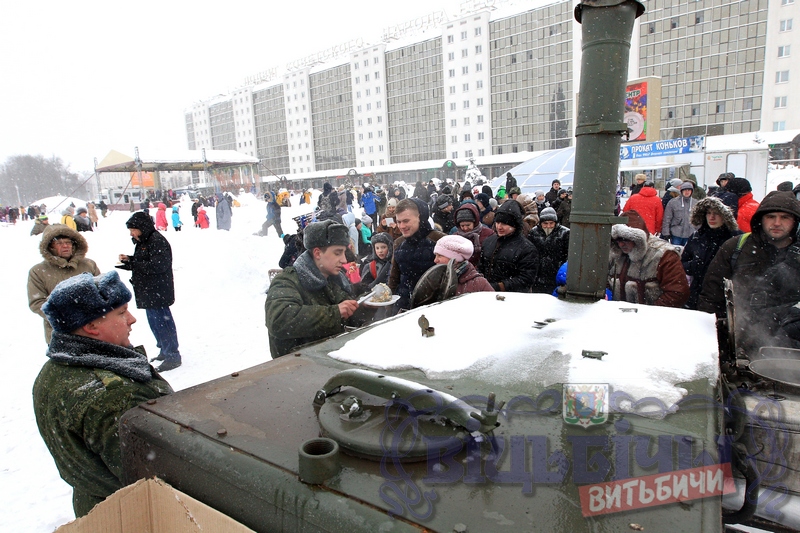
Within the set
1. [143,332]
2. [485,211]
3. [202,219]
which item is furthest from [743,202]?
[202,219]

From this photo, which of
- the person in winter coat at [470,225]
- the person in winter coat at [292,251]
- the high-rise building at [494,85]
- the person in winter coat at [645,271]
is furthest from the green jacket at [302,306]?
the high-rise building at [494,85]

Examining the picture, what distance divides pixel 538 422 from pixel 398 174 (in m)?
68.6

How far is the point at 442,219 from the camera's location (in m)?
8.13

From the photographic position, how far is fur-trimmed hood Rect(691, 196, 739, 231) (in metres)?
4.61

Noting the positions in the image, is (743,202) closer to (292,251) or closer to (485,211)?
(485,211)

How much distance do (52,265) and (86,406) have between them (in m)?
3.98

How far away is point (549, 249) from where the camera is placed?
5941mm

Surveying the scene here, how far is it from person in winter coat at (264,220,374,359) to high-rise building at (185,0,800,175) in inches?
2339

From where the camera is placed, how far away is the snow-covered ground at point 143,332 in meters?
3.54

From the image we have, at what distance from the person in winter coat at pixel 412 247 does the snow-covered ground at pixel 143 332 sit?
279 cm

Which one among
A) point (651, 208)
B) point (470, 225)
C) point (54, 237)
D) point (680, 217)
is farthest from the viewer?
point (651, 208)

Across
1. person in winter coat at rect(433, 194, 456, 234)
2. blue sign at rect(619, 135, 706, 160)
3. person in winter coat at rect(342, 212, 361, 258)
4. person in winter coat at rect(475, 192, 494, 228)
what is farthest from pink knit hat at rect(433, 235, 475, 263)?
blue sign at rect(619, 135, 706, 160)

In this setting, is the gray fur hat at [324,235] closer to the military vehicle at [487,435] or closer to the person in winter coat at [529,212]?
the military vehicle at [487,435]

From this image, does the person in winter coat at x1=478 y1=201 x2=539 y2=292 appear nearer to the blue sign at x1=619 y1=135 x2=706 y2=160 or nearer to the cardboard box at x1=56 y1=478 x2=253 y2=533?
the cardboard box at x1=56 y1=478 x2=253 y2=533
